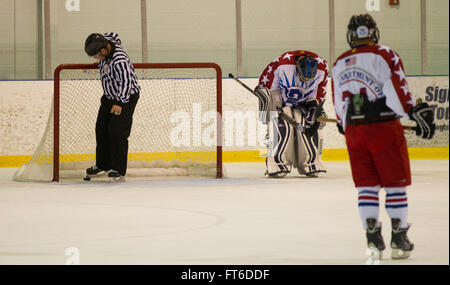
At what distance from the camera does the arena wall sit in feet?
31.2

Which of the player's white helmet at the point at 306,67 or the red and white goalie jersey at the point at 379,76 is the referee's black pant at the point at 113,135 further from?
the red and white goalie jersey at the point at 379,76

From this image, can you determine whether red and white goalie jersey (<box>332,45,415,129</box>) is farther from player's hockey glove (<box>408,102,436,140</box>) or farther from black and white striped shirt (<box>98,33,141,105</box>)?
black and white striped shirt (<box>98,33,141,105</box>)

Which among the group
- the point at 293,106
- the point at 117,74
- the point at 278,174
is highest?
the point at 117,74

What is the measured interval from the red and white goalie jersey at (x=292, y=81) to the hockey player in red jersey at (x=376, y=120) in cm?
417

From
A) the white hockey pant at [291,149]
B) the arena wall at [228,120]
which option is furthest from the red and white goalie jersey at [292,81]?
the arena wall at [228,120]

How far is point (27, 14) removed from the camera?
10.1 metres

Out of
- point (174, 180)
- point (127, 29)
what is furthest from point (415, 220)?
point (127, 29)

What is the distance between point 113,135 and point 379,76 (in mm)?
4157

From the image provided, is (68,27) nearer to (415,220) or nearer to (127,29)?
(127,29)

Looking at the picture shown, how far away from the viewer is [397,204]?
3559 millimetres

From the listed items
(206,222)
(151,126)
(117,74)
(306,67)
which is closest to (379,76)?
(206,222)

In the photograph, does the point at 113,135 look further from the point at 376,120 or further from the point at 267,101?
the point at 376,120

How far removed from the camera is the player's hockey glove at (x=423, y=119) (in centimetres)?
345
